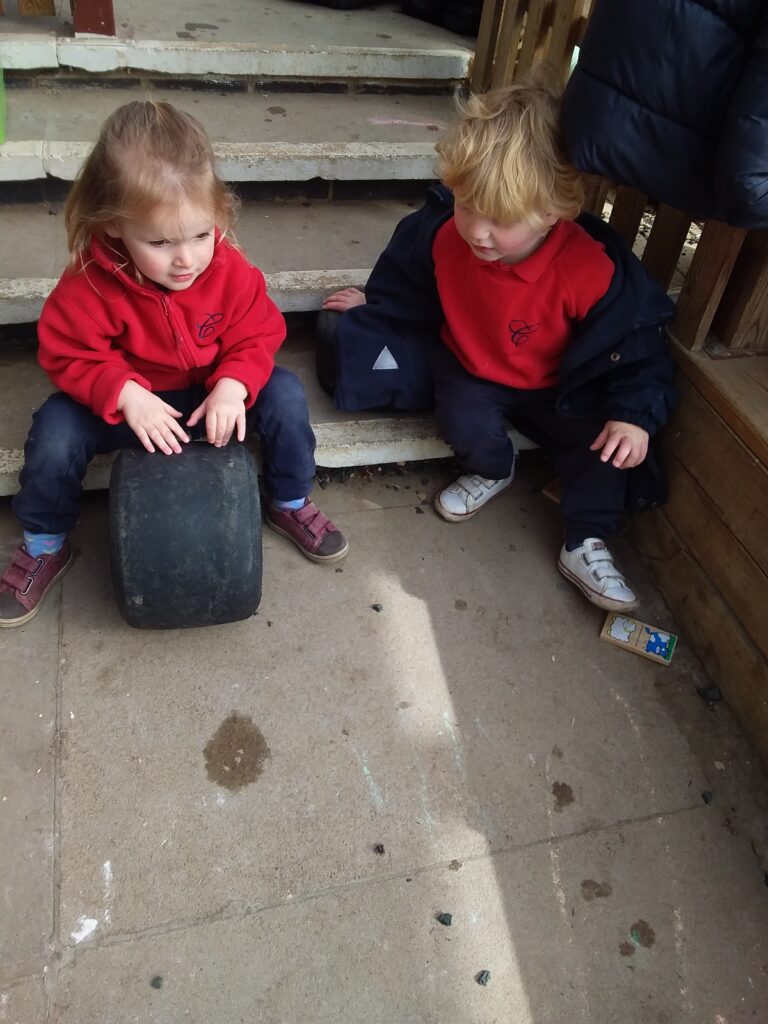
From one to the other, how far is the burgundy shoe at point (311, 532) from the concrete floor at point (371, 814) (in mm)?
52

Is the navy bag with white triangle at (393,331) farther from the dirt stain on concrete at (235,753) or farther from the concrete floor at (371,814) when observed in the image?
the dirt stain on concrete at (235,753)

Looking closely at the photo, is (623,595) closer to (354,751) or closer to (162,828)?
(354,751)

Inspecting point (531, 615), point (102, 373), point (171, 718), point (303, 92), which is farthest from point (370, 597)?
point (303, 92)

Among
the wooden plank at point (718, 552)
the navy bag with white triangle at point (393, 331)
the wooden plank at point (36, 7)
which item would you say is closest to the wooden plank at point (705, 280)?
the wooden plank at point (718, 552)

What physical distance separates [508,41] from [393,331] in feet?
5.05

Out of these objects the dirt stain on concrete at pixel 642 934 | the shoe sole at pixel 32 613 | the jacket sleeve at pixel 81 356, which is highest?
the jacket sleeve at pixel 81 356

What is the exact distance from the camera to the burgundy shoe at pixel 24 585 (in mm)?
2051

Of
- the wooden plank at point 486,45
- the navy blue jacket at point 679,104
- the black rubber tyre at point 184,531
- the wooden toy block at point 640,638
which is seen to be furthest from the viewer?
the wooden plank at point 486,45

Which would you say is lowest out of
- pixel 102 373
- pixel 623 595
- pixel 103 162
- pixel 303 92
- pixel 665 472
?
pixel 623 595

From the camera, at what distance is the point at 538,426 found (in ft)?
8.04

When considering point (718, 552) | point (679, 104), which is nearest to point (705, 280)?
point (679, 104)

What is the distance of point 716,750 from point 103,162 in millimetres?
1998

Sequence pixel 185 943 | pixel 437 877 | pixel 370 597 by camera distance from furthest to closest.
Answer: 1. pixel 370 597
2. pixel 437 877
3. pixel 185 943

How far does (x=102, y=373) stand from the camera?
1.88m
